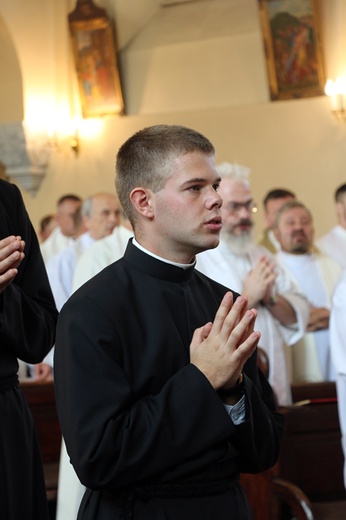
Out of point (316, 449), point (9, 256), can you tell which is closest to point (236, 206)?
point (316, 449)

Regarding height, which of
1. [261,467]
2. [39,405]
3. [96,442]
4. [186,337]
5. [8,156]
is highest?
[8,156]

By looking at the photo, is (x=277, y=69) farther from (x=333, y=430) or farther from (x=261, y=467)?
(x=261, y=467)

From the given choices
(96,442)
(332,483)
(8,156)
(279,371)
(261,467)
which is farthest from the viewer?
(8,156)

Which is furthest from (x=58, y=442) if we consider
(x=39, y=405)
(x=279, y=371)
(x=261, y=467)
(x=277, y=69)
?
(x=277, y=69)

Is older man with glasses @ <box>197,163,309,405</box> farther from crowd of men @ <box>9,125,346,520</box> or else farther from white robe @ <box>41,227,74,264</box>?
white robe @ <box>41,227,74,264</box>

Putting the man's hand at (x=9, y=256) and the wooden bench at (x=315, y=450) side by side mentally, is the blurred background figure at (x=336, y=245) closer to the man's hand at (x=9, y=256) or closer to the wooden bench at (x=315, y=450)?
Answer: the wooden bench at (x=315, y=450)

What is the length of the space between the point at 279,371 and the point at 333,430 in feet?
1.76

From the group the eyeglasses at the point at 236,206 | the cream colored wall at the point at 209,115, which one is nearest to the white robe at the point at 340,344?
the eyeglasses at the point at 236,206

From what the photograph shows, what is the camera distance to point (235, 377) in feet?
7.17

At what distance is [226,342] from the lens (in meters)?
2.13

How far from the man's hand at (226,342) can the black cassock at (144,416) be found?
0.04 m

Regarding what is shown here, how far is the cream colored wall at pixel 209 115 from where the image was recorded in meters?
11.6

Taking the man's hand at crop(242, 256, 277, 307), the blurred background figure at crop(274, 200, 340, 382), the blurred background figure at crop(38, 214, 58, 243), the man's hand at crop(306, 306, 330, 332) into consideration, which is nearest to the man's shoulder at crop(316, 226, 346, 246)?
the blurred background figure at crop(274, 200, 340, 382)

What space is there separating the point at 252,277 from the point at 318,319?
1978mm
